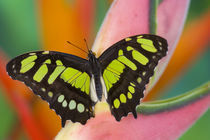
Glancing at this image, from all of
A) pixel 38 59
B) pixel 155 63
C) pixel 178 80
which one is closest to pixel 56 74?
pixel 38 59

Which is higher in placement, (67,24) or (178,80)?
(67,24)

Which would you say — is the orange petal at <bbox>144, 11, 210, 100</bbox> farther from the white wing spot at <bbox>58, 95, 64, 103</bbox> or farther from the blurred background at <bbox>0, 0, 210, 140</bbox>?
the white wing spot at <bbox>58, 95, 64, 103</bbox>

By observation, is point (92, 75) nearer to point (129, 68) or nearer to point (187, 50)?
point (129, 68)

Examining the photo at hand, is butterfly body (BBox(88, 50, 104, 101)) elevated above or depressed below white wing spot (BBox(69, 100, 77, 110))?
above

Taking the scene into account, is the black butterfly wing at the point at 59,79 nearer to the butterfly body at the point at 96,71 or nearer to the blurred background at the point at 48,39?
the butterfly body at the point at 96,71

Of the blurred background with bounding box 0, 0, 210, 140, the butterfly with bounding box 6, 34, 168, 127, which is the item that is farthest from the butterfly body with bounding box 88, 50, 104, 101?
the blurred background with bounding box 0, 0, 210, 140

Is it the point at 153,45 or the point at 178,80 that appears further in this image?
the point at 178,80

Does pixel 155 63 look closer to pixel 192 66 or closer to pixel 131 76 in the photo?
pixel 131 76

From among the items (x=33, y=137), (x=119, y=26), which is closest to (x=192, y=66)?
(x=119, y=26)
